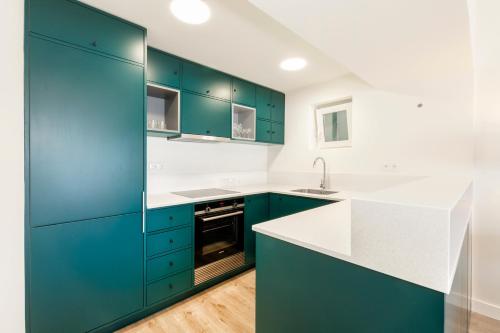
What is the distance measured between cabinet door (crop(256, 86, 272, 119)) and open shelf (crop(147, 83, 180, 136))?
4.06 ft

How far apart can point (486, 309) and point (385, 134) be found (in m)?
1.82

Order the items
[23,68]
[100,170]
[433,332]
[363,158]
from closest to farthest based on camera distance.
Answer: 1. [433,332]
2. [23,68]
3. [100,170]
4. [363,158]

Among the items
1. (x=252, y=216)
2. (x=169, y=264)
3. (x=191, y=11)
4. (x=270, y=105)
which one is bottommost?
(x=169, y=264)

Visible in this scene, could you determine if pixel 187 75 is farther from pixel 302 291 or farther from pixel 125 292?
pixel 302 291

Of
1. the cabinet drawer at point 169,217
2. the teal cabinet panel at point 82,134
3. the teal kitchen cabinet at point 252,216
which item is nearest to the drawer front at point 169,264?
the cabinet drawer at point 169,217

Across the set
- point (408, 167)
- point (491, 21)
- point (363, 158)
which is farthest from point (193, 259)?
point (491, 21)

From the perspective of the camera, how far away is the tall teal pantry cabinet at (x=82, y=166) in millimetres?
1357

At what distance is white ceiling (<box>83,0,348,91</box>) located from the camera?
5.14 ft

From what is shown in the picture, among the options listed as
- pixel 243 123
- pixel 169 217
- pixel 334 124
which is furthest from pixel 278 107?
pixel 169 217

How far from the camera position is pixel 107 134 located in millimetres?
1610

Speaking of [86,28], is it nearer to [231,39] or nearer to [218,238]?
[231,39]

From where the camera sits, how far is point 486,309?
6.19ft

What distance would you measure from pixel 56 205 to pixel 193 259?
1211 mm
